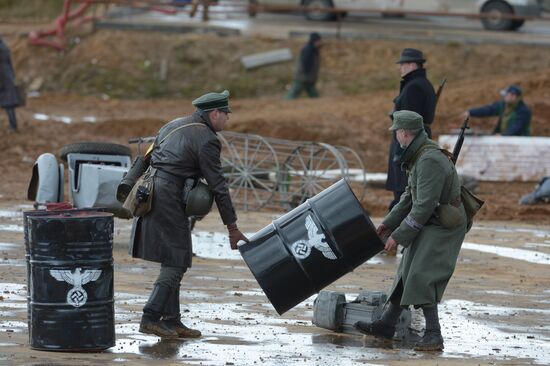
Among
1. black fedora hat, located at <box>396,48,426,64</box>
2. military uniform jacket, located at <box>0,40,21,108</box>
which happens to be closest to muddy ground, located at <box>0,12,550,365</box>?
military uniform jacket, located at <box>0,40,21,108</box>

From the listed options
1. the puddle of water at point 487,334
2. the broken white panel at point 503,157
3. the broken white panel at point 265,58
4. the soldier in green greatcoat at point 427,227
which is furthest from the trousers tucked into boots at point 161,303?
the broken white panel at point 265,58

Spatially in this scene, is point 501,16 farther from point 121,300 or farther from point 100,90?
point 121,300

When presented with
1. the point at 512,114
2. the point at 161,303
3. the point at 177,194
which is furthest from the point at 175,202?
the point at 512,114

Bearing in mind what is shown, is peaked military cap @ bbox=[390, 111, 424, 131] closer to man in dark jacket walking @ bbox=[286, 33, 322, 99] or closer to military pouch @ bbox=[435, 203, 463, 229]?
military pouch @ bbox=[435, 203, 463, 229]

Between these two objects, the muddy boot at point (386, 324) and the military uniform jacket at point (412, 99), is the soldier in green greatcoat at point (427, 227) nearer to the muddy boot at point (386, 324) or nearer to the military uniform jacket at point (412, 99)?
the muddy boot at point (386, 324)

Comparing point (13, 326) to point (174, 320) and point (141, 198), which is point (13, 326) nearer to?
point (174, 320)

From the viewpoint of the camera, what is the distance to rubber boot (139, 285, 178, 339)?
31.9 ft

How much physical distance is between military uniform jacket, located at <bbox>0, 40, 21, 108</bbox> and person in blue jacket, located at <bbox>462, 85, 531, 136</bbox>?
7883mm

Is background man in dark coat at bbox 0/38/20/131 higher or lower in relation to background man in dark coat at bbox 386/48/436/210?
lower

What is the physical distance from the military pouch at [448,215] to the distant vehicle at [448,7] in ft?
78.2

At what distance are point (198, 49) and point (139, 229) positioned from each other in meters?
22.4

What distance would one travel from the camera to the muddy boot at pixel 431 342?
9758 millimetres

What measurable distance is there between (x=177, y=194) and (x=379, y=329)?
66.1 inches

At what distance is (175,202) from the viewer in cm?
971
